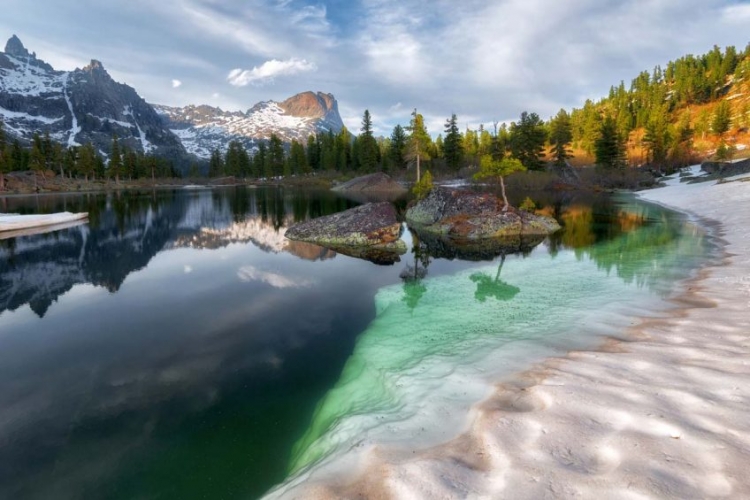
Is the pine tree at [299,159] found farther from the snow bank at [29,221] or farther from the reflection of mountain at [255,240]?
the reflection of mountain at [255,240]

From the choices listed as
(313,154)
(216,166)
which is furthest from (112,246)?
(216,166)

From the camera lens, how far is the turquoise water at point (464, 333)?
19.3 feet

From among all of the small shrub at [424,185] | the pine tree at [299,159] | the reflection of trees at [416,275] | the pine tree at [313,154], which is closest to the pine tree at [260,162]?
the pine tree at [299,159]

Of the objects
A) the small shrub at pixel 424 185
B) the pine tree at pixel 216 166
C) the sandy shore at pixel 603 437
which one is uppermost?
the pine tree at pixel 216 166

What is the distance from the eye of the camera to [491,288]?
14.1 metres

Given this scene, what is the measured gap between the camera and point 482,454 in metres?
4.59

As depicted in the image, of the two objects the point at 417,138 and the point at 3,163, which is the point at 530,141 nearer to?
the point at 417,138

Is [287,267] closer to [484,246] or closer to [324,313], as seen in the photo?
[324,313]

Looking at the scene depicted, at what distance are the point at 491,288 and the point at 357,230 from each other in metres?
12.2

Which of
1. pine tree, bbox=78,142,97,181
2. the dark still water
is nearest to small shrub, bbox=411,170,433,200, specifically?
the dark still water

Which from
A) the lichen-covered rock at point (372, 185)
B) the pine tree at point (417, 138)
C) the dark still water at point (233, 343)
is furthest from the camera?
the lichen-covered rock at point (372, 185)

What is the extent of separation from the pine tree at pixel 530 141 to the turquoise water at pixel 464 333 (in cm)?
7379

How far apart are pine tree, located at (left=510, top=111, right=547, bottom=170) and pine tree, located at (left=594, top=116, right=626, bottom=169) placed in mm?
12256

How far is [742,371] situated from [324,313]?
9.72 meters
